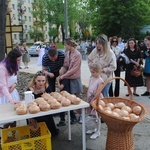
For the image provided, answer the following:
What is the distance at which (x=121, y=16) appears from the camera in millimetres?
25672

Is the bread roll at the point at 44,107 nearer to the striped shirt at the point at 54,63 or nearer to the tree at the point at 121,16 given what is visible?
the striped shirt at the point at 54,63

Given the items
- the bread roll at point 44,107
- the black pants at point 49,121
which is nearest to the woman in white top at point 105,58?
the black pants at point 49,121

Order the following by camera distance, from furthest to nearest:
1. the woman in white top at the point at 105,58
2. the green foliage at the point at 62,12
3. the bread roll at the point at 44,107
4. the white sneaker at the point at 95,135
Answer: the green foliage at the point at 62,12 < the woman in white top at the point at 105,58 < the white sneaker at the point at 95,135 < the bread roll at the point at 44,107

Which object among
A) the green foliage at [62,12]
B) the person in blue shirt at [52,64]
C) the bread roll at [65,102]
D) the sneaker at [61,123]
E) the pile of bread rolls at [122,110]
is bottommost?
the sneaker at [61,123]

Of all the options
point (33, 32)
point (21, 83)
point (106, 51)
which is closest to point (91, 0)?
point (21, 83)

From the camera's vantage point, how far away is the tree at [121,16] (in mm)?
25359

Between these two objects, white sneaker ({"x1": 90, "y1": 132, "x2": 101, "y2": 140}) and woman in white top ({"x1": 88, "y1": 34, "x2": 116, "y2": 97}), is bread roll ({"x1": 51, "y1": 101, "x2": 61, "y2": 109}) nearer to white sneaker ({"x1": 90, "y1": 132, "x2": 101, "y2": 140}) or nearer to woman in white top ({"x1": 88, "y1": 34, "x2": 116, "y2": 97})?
white sneaker ({"x1": 90, "y1": 132, "x2": 101, "y2": 140})

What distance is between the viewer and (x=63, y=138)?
4.24 metres

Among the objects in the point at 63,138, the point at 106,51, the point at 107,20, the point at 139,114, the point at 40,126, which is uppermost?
the point at 107,20

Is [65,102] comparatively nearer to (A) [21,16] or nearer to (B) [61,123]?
(B) [61,123]

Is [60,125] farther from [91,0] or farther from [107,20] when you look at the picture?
[91,0]

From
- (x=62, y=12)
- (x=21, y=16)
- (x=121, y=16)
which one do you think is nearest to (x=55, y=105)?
(x=121, y=16)

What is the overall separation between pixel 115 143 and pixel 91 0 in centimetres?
2614

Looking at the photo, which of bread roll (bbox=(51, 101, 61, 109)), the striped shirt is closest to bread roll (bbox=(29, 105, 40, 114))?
bread roll (bbox=(51, 101, 61, 109))
